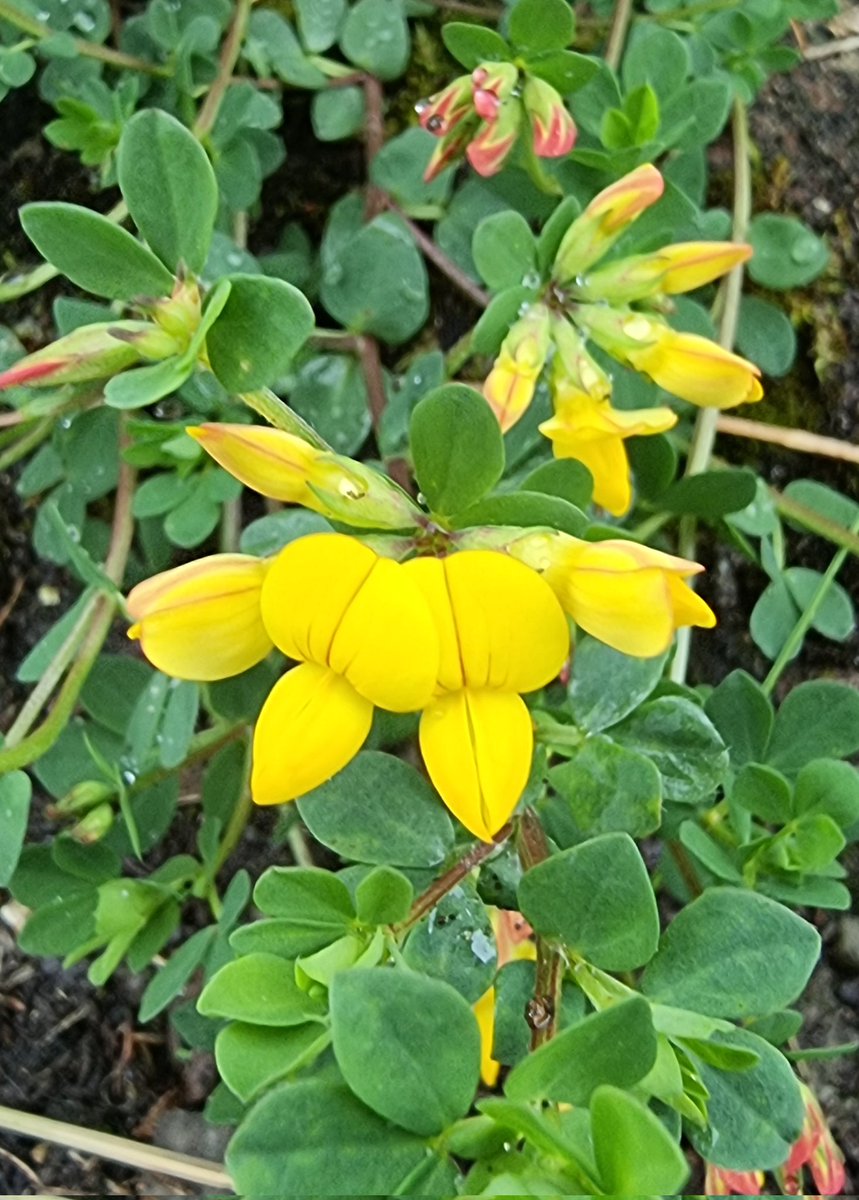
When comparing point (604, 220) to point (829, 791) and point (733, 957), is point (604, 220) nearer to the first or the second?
point (829, 791)

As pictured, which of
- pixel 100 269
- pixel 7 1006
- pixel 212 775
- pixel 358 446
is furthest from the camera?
pixel 7 1006

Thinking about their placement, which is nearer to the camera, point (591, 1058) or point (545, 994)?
point (591, 1058)

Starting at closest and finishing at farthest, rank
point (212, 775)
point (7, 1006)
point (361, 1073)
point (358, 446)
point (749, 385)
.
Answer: point (361, 1073) < point (749, 385) < point (212, 775) < point (358, 446) < point (7, 1006)

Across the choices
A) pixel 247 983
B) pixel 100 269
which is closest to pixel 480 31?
pixel 100 269

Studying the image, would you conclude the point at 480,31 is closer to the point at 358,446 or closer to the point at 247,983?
the point at 358,446

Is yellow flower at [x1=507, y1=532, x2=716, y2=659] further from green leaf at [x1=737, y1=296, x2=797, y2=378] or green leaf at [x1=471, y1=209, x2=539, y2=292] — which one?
green leaf at [x1=737, y1=296, x2=797, y2=378]

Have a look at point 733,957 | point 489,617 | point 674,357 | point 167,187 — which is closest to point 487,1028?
point 733,957

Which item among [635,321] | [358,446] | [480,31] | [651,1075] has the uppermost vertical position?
[480,31]
